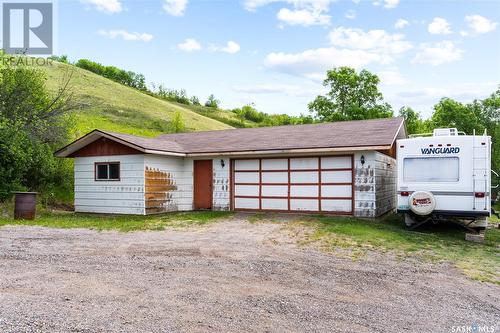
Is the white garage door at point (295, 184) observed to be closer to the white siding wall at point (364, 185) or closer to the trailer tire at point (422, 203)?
the white siding wall at point (364, 185)

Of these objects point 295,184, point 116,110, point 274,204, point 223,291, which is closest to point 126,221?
point 274,204

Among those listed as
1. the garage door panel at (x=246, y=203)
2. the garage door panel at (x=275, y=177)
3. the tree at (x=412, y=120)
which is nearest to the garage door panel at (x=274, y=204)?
the garage door panel at (x=246, y=203)

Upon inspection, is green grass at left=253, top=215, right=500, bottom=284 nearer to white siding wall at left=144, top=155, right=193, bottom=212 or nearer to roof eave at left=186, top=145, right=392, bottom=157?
roof eave at left=186, top=145, right=392, bottom=157

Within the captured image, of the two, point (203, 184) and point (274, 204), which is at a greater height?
point (203, 184)

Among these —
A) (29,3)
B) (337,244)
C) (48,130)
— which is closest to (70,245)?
(337,244)

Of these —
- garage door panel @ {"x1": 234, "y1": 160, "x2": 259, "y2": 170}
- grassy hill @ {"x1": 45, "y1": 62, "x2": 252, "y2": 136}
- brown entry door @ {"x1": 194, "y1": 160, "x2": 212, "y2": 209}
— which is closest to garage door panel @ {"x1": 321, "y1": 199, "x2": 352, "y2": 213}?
garage door panel @ {"x1": 234, "y1": 160, "x2": 259, "y2": 170}

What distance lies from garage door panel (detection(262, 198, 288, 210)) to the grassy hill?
18485 mm

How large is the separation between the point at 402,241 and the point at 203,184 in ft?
27.4

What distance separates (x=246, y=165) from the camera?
15.0m

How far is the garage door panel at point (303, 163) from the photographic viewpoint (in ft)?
45.2

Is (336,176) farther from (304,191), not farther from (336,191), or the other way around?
(304,191)

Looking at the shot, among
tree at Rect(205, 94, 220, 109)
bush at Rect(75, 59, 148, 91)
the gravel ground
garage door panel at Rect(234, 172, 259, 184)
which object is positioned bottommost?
the gravel ground

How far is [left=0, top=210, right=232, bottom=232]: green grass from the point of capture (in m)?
11.9

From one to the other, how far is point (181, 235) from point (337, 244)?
3904 millimetres
